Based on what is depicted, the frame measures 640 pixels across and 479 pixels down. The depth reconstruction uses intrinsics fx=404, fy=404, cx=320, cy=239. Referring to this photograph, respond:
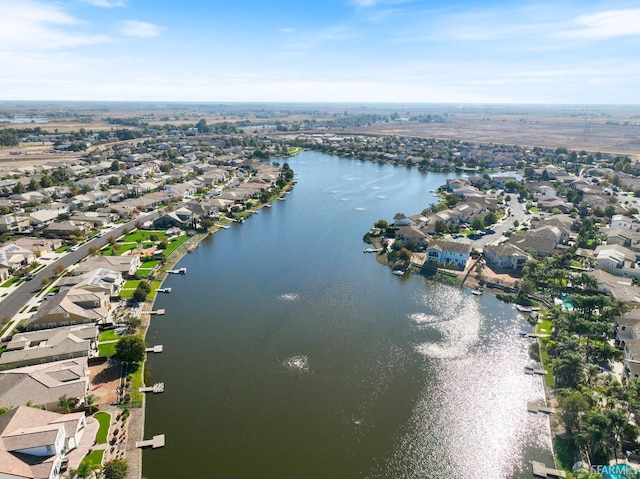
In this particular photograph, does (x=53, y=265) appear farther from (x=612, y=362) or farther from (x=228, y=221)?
(x=612, y=362)

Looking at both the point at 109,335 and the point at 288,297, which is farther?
the point at 288,297

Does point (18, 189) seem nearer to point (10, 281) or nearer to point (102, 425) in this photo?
point (10, 281)

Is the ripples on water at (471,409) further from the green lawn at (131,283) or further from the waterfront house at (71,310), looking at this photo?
the green lawn at (131,283)

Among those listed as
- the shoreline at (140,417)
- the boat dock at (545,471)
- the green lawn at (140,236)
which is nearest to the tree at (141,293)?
the shoreline at (140,417)

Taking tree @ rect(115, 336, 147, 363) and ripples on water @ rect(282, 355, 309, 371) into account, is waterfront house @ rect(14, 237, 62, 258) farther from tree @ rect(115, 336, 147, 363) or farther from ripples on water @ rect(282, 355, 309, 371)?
ripples on water @ rect(282, 355, 309, 371)

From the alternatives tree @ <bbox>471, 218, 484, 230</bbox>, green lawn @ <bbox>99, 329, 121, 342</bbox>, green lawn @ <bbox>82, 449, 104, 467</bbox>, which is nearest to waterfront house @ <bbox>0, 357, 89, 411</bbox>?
green lawn @ <bbox>82, 449, 104, 467</bbox>

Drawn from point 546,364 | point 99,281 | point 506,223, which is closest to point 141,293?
point 99,281

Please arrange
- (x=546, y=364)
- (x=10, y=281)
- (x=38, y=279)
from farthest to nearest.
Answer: (x=38, y=279) → (x=10, y=281) → (x=546, y=364)

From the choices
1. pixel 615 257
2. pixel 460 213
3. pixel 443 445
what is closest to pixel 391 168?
pixel 460 213
